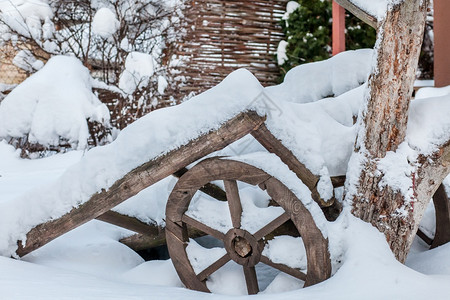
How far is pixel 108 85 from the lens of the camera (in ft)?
22.5

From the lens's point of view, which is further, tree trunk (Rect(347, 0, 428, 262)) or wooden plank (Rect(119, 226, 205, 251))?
wooden plank (Rect(119, 226, 205, 251))

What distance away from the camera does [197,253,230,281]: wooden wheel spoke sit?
93.1 inches

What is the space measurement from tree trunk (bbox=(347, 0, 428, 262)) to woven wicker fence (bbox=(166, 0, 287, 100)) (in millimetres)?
5237

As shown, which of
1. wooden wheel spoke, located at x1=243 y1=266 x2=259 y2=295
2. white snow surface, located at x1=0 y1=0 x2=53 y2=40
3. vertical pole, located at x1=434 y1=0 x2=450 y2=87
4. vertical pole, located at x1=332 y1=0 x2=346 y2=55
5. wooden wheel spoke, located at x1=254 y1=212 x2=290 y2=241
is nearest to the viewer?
wooden wheel spoke, located at x1=254 y1=212 x2=290 y2=241

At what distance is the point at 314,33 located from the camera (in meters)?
7.46

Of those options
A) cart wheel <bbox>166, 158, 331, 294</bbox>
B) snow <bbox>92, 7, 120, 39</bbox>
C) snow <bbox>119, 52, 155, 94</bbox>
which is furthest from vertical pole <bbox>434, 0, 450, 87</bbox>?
snow <bbox>92, 7, 120, 39</bbox>

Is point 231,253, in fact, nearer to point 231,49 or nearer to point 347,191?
point 347,191

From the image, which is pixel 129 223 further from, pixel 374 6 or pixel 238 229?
pixel 374 6

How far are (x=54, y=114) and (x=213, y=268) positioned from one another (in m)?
4.45

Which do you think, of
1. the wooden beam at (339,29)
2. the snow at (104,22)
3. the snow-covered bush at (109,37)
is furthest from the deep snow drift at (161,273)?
the snow at (104,22)

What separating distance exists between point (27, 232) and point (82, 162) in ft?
1.58

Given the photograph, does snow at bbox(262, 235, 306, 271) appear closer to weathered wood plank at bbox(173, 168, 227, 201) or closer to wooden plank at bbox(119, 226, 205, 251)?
weathered wood plank at bbox(173, 168, 227, 201)

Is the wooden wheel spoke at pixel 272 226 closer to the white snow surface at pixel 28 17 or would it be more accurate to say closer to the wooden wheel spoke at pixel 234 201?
the wooden wheel spoke at pixel 234 201

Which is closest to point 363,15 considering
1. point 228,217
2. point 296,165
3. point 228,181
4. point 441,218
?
point 296,165
